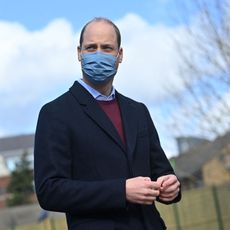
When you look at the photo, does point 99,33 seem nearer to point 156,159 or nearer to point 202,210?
point 156,159

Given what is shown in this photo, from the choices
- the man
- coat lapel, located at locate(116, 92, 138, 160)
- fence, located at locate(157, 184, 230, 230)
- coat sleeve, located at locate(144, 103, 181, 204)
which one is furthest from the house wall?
the man

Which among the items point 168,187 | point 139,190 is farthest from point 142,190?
point 168,187

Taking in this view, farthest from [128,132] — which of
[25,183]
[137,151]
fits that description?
[25,183]

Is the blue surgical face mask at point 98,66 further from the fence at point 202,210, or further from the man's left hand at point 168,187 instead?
the fence at point 202,210

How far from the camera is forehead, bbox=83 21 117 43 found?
3.10 metres

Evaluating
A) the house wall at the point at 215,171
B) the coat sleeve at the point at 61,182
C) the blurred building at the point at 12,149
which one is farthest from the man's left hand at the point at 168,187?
the blurred building at the point at 12,149

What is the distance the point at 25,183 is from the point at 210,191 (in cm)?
4297

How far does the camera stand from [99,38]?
311 centimetres

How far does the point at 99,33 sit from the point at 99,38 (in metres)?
0.03

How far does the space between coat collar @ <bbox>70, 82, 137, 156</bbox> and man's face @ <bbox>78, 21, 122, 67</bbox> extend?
208mm

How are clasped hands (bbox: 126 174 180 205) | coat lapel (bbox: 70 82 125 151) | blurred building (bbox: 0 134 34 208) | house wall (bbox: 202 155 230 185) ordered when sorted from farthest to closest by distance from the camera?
blurred building (bbox: 0 134 34 208), house wall (bbox: 202 155 230 185), coat lapel (bbox: 70 82 125 151), clasped hands (bbox: 126 174 180 205)

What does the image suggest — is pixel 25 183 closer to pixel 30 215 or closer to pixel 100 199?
pixel 30 215

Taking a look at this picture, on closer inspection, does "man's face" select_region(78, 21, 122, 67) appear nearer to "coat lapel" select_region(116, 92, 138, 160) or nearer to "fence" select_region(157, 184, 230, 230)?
"coat lapel" select_region(116, 92, 138, 160)

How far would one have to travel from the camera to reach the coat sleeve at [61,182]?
288 cm
